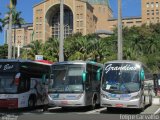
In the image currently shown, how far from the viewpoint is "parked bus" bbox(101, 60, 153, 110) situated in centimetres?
1941

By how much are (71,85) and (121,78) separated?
2.66m

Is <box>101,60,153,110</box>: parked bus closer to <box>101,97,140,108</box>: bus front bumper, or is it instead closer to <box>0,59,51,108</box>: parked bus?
<box>101,97,140,108</box>: bus front bumper

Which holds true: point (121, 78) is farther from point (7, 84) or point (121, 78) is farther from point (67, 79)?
point (7, 84)

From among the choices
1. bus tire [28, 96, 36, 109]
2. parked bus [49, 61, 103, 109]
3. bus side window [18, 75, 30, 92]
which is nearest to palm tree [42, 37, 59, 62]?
bus tire [28, 96, 36, 109]

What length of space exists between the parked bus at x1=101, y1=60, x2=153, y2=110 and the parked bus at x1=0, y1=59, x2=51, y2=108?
453 cm

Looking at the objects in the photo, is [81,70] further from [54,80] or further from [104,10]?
[104,10]

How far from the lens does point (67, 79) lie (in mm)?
20797

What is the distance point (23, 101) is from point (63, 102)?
2573 millimetres

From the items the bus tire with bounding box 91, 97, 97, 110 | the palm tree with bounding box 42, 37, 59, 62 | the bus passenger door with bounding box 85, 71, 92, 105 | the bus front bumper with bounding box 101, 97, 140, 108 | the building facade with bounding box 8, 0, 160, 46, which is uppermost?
the building facade with bounding box 8, 0, 160, 46

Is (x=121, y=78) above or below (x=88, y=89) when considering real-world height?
above

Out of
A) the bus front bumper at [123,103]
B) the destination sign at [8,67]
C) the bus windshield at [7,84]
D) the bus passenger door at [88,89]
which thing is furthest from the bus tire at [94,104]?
the destination sign at [8,67]

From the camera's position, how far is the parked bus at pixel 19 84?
21.0 metres

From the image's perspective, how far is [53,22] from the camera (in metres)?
162

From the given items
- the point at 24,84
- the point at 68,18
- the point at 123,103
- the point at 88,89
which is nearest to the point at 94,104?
the point at 88,89
